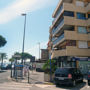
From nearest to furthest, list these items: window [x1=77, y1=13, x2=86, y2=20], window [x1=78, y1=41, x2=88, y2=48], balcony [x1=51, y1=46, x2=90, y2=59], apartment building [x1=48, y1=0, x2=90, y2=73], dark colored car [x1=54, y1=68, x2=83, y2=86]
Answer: dark colored car [x1=54, y1=68, x2=83, y2=86] < balcony [x1=51, y1=46, x2=90, y2=59] < apartment building [x1=48, y1=0, x2=90, y2=73] < window [x1=78, y1=41, x2=88, y2=48] < window [x1=77, y1=13, x2=86, y2=20]

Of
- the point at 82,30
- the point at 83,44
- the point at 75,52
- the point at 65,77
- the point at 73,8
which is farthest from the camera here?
the point at 73,8

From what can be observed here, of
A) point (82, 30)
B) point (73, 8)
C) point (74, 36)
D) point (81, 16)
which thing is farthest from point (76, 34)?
point (73, 8)

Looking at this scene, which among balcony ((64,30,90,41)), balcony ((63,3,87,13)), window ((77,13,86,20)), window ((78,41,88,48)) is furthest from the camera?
window ((77,13,86,20))

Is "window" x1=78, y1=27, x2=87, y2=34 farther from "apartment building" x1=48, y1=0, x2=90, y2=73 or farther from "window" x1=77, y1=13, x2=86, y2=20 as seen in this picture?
"window" x1=77, y1=13, x2=86, y2=20

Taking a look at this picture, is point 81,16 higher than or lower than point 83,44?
higher

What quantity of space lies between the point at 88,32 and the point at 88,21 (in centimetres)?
227

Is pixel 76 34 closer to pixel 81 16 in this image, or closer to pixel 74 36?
pixel 74 36

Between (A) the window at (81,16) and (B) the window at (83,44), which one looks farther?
(A) the window at (81,16)

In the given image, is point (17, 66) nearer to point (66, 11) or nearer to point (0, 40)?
point (66, 11)

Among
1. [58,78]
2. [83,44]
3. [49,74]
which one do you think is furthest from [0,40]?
[58,78]

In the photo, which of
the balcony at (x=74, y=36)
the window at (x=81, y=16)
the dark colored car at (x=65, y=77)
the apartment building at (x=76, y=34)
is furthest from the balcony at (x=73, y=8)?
the dark colored car at (x=65, y=77)

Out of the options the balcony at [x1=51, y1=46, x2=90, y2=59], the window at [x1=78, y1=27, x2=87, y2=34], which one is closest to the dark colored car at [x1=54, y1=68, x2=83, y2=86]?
the balcony at [x1=51, y1=46, x2=90, y2=59]

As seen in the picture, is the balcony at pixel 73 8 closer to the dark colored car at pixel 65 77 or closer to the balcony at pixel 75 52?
the balcony at pixel 75 52

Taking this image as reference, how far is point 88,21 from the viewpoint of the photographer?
82.3ft
